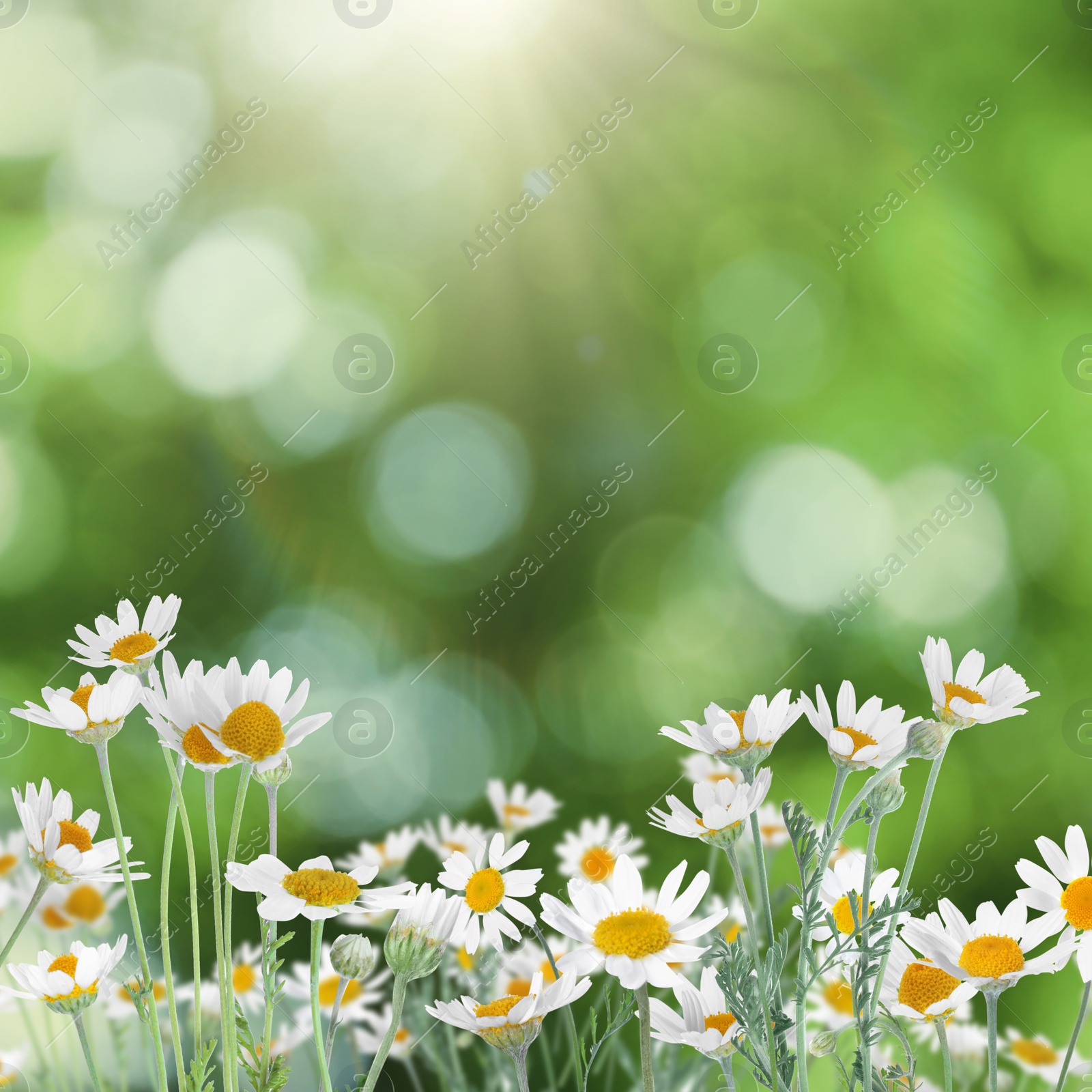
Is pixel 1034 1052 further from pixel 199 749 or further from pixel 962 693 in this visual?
pixel 199 749

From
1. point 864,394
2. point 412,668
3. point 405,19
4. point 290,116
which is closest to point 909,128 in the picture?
point 864,394

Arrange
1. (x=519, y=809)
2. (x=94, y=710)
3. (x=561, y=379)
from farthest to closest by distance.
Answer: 1. (x=561, y=379)
2. (x=519, y=809)
3. (x=94, y=710)

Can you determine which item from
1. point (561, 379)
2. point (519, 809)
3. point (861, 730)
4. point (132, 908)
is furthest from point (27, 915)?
point (561, 379)

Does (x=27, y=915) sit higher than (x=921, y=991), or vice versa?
(x=27, y=915)

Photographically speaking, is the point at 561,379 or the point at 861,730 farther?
the point at 561,379

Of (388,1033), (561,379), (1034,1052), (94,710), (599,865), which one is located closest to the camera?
(388,1033)

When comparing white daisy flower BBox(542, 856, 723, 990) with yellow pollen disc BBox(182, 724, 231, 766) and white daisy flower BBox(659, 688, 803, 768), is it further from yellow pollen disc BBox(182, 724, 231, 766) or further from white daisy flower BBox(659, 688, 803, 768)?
yellow pollen disc BBox(182, 724, 231, 766)

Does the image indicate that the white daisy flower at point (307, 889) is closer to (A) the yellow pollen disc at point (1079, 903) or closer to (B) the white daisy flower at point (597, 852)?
(B) the white daisy flower at point (597, 852)

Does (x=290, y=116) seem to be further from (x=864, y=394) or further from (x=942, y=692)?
(x=942, y=692)
